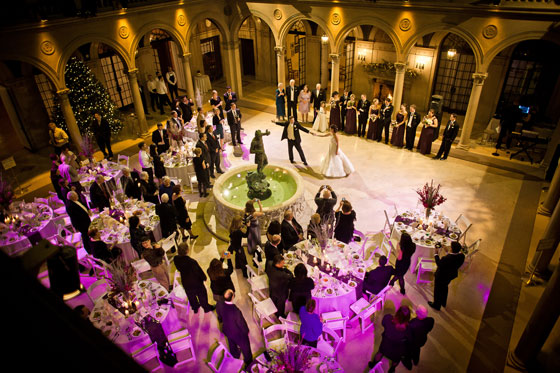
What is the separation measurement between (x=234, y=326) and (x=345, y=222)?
3.25 meters

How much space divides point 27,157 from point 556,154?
1744 centimetres

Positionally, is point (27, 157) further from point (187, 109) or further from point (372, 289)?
point (372, 289)

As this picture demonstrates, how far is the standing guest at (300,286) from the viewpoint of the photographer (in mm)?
5820

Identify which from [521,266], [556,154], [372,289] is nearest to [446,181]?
[556,154]

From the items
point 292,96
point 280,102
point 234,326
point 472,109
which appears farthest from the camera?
point 280,102

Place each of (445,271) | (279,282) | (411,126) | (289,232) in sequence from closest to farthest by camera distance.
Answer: (279,282) → (445,271) → (289,232) → (411,126)

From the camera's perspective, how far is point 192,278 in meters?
6.34

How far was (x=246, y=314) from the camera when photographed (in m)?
6.98

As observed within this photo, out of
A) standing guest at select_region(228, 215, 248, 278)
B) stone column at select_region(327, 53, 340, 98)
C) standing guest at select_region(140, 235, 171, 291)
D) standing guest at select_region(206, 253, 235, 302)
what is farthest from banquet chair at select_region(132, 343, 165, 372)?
stone column at select_region(327, 53, 340, 98)

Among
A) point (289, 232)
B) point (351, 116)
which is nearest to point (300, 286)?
point (289, 232)

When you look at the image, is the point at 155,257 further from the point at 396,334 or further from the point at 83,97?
the point at 83,97

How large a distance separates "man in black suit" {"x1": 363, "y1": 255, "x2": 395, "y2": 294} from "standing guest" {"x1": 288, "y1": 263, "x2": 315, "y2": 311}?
1.06 meters

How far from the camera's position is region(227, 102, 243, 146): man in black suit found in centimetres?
1241

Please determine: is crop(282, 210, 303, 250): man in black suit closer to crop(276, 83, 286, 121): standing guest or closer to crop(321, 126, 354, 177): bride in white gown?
crop(321, 126, 354, 177): bride in white gown
